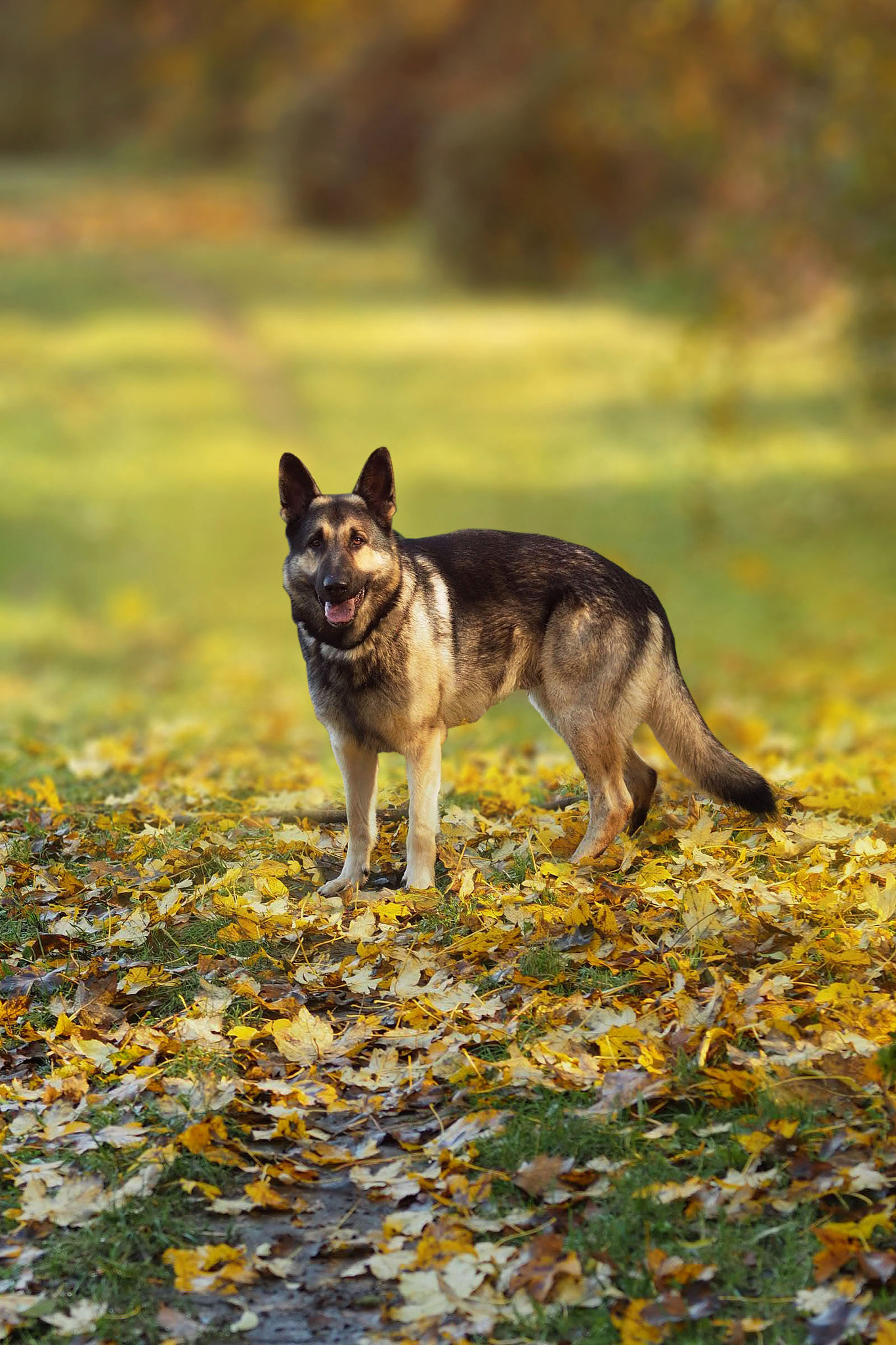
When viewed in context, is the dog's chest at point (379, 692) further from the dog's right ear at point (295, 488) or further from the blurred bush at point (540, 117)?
the blurred bush at point (540, 117)

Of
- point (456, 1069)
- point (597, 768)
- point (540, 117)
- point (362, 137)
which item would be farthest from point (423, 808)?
point (362, 137)

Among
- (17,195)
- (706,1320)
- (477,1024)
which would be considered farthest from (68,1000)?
(17,195)

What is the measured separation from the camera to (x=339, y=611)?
552 centimetres

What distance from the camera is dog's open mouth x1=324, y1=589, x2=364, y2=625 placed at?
217 inches

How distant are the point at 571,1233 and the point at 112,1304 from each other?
1.26m

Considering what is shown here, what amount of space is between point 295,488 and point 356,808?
137cm

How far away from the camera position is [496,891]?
236 inches

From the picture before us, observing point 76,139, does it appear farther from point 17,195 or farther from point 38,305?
point 38,305

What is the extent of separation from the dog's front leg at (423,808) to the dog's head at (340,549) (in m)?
0.54

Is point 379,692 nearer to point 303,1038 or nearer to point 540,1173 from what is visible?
point 303,1038

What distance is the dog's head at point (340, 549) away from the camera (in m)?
5.52

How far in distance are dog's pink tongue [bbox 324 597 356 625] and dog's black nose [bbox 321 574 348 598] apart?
0.24 feet

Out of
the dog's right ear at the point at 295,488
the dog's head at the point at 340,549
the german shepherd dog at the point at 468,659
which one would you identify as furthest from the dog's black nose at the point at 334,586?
the dog's right ear at the point at 295,488

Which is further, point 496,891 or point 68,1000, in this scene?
point 496,891
